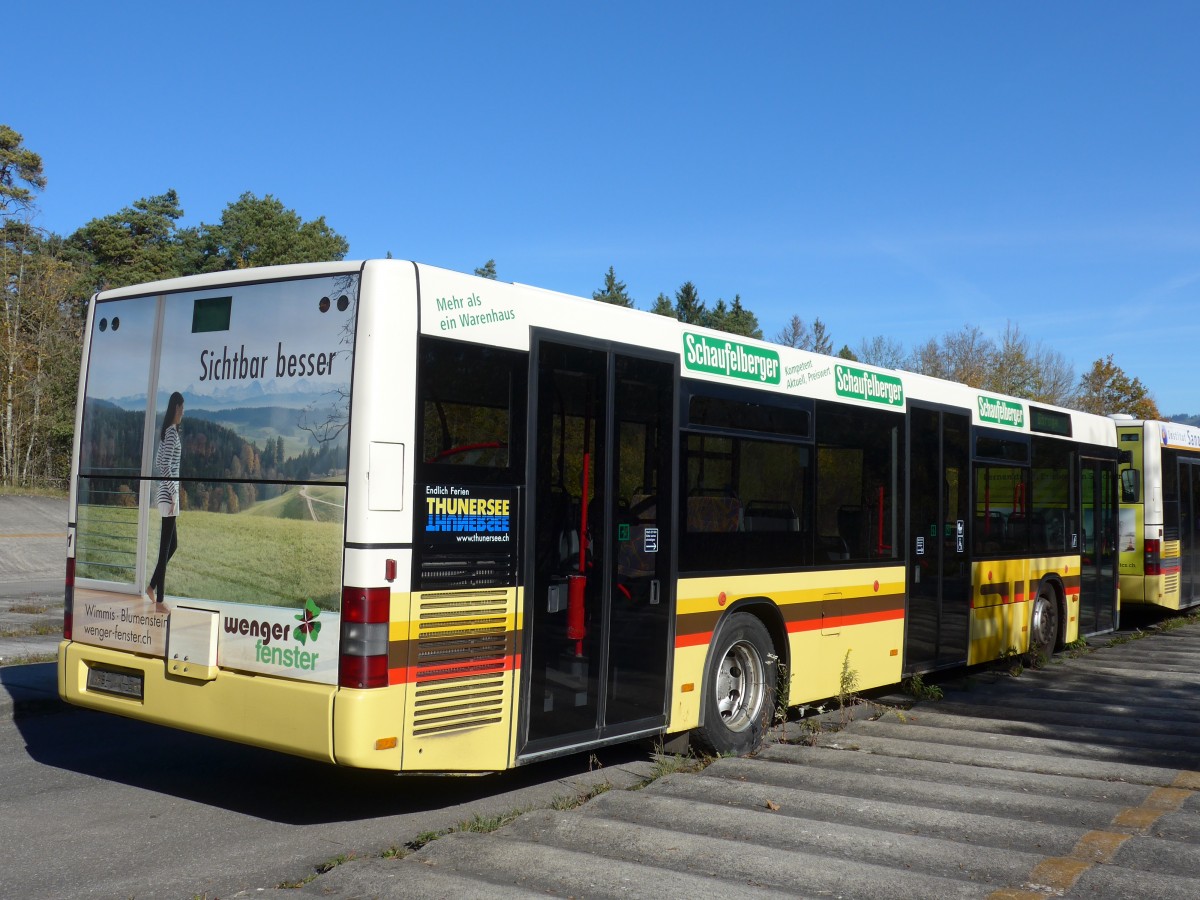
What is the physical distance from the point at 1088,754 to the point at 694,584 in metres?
3.07

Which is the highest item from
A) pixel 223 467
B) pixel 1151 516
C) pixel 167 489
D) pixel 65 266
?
pixel 65 266

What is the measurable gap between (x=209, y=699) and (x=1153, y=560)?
16.1 meters

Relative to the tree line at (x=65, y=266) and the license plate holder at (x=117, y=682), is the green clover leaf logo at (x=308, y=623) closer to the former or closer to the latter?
the license plate holder at (x=117, y=682)

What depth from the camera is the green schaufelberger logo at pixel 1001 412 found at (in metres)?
12.1

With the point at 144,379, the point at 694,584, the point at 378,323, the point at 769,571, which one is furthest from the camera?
the point at 769,571

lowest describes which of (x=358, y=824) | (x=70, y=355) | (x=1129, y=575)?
(x=358, y=824)

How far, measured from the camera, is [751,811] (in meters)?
6.42

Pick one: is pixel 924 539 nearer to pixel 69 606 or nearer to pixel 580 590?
pixel 580 590

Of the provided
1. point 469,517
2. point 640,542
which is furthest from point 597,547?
point 469,517

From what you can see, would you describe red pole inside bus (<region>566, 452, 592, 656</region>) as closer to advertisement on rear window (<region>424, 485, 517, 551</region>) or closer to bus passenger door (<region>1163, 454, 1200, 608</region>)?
advertisement on rear window (<region>424, 485, 517, 551</region>)

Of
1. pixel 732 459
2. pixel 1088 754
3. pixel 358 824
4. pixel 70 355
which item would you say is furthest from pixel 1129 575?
pixel 70 355

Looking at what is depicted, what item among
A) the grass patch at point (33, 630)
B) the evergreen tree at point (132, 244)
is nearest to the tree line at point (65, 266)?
the evergreen tree at point (132, 244)

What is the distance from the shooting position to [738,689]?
27.9ft

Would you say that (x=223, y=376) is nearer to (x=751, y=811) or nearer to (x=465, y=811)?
(x=465, y=811)
